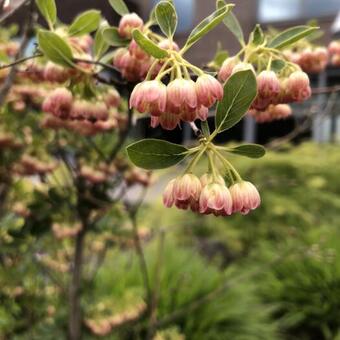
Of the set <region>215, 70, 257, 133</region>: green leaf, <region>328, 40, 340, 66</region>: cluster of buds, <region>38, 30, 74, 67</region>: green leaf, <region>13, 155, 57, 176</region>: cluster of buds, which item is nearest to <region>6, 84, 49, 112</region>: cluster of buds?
<region>13, 155, 57, 176</region>: cluster of buds

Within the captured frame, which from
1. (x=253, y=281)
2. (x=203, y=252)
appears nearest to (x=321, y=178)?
(x=203, y=252)

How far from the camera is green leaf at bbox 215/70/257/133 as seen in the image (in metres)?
0.45

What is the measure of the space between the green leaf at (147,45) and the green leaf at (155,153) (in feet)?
0.23

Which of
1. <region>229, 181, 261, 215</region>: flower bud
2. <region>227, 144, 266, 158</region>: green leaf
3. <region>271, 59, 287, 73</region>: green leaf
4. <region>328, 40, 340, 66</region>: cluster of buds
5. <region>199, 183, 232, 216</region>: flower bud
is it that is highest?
<region>271, 59, 287, 73</region>: green leaf

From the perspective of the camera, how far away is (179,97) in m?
0.44

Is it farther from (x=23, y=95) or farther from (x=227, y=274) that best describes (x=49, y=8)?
(x=227, y=274)

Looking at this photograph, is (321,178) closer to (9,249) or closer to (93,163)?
(93,163)

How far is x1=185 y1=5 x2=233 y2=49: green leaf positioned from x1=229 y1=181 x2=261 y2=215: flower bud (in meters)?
0.13

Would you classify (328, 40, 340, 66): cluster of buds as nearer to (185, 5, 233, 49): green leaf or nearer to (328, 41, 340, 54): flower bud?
(328, 41, 340, 54): flower bud

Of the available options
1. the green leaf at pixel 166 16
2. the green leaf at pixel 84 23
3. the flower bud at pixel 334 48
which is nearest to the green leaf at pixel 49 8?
the green leaf at pixel 84 23

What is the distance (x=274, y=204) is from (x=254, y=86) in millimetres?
3887

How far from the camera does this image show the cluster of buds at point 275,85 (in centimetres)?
54

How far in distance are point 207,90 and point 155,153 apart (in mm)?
66

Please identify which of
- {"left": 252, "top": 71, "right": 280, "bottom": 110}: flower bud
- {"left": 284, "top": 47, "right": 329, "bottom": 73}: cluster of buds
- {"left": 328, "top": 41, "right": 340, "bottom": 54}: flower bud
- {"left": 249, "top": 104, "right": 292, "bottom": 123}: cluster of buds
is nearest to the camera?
{"left": 252, "top": 71, "right": 280, "bottom": 110}: flower bud
